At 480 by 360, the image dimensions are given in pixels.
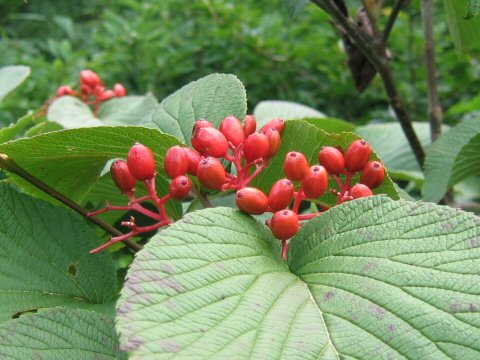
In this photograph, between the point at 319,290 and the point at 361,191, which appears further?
the point at 361,191

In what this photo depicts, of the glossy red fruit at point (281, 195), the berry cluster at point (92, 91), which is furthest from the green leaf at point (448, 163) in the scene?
the berry cluster at point (92, 91)

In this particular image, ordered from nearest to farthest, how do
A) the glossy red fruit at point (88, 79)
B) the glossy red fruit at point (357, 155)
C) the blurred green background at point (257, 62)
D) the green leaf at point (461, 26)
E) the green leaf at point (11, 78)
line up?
the glossy red fruit at point (357, 155) < the green leaf at point (11, 78) < the green leaf at point (461, 26) < the glossy red fruit at point (88, 79) < the blurred green background at point (257, 62)

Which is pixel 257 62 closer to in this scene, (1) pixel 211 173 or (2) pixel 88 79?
(2) pixel 88 79

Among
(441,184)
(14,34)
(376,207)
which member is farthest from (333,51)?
(14,34)

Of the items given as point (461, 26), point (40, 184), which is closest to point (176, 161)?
point (40, 184)

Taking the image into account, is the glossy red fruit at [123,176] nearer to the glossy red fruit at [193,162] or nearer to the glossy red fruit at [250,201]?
the glossy red fruit at [193,162]
